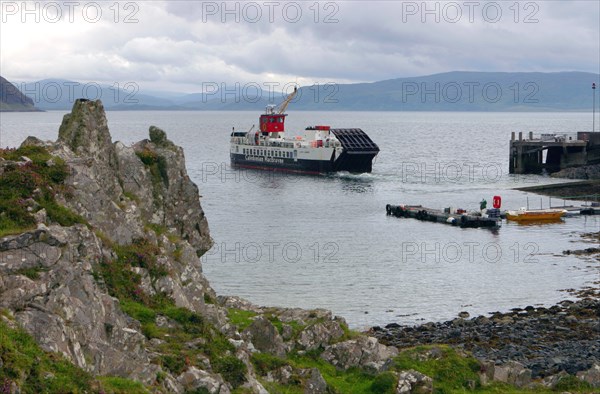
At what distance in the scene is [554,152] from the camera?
4449 inches

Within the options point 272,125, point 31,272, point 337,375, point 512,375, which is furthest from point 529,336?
point 272,125

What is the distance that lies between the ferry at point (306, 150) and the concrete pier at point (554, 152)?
58.7 feet

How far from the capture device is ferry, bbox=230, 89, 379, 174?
11744 cm

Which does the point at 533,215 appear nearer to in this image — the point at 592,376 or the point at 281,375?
the point at 592,376

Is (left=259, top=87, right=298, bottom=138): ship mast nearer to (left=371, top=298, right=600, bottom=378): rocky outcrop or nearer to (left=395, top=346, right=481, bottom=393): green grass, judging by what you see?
(left=371, top=298, right=600, bottom=378): rocky outcrop

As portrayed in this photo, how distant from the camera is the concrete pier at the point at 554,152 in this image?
10612cm

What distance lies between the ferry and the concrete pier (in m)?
17.9

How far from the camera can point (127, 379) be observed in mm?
16750

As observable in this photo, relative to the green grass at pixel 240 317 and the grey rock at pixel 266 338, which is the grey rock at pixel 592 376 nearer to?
the grey rock at pixel 266 338

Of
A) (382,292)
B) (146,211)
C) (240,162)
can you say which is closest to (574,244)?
(382,292)

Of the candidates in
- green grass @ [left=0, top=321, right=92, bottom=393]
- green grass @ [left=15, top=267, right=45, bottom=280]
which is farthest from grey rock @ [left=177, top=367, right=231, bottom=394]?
green grass @ [left=15, top=267, right=45, bottom=280]

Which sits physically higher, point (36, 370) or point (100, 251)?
point (100, 251)

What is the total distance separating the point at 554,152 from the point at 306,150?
3246 centimetres

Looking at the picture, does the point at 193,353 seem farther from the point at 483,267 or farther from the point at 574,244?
the point at 574,244
